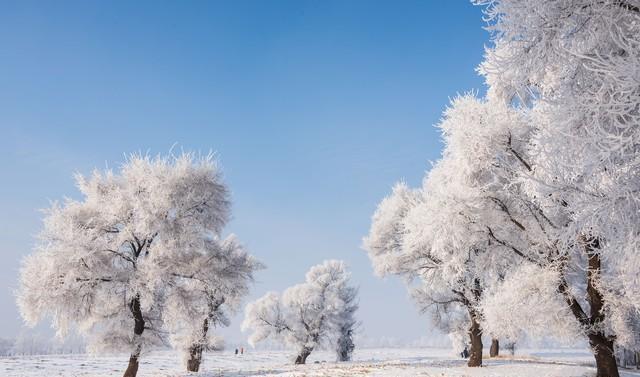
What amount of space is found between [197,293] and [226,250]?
7.35ft

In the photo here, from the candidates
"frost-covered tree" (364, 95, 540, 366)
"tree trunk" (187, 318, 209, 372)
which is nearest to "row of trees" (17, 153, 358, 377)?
"tree trunk" (187, 318, 209, 372)

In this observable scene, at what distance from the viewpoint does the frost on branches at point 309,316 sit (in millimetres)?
41562

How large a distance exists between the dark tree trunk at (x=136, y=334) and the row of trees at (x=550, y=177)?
1121cm

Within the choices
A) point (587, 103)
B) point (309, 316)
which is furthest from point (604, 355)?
point (309, 316)

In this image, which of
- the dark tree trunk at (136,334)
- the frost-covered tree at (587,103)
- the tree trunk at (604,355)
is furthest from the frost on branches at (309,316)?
the frost-covered tree at (587,103)

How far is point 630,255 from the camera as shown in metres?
5.57

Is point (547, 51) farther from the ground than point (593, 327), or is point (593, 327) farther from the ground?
point (547, 51)

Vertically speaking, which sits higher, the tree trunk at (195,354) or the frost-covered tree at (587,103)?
the frost-covered tree at (587,103)

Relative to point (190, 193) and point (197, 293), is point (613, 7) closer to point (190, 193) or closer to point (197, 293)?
point (190, 193)

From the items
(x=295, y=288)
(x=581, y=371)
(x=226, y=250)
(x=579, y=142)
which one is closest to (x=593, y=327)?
(x=581, y=371)

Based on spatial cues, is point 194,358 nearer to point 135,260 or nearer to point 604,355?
point 135,260

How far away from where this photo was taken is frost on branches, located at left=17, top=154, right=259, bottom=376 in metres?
16.9

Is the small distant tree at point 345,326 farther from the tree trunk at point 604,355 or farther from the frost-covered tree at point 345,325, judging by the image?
the tree trunk at point 604,355

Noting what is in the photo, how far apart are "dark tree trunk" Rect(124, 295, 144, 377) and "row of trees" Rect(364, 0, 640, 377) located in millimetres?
11210
